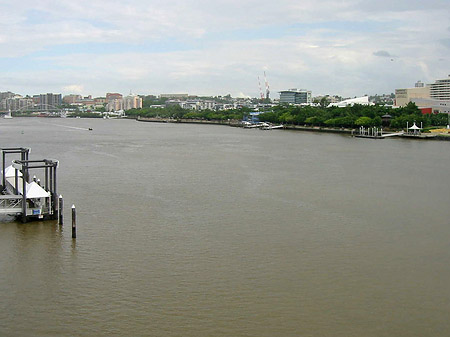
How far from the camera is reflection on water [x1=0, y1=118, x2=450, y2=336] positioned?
410 cm

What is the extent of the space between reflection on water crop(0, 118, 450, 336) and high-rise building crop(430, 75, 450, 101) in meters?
40.7

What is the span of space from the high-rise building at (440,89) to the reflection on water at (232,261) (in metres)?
40.7

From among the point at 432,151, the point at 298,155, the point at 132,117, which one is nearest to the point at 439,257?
the point at 298,155

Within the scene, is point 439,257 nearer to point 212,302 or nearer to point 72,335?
point 212,302

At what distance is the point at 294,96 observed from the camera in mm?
75375

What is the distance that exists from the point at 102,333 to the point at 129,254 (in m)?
1.65

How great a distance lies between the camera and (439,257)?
18.3ft

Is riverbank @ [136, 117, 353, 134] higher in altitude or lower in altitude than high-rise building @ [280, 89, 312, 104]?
lower

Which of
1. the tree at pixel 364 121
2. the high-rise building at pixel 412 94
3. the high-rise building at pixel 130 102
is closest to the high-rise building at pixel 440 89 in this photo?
the high-rise building at pixel 412 94

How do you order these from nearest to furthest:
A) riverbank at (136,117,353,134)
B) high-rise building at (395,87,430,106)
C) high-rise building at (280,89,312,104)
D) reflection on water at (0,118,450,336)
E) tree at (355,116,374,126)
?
reflection on water at (0,118,450,336), tree at (355,116,374,126), riverbank at (136,117,353,134), high-rise building at (395,87,430,106), high-rise building at (280,89,312,104)

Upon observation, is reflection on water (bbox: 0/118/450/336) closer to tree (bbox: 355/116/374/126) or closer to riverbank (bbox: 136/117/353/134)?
tree (bbox: 355/116/374/126)

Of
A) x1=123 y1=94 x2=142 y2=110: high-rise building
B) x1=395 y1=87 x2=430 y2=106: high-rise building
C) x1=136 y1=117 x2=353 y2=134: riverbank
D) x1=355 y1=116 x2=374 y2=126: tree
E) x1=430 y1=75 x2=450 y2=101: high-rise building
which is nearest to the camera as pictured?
x1=355 y1=116 x2=374 y2=126: tree

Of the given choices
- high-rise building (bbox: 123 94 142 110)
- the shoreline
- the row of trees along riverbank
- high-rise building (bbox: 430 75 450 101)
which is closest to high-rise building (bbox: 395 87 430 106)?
high-rise building (bbox: 430 75 450 101)

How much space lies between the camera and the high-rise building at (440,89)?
47.6 metres
